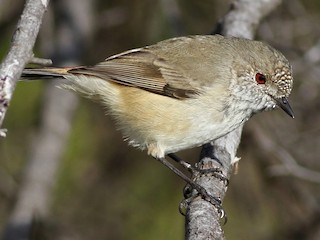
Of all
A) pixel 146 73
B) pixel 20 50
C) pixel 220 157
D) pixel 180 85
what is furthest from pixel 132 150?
pixel 20 50

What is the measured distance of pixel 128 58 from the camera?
432 centimetres

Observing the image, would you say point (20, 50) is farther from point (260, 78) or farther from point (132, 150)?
point (132, 150)

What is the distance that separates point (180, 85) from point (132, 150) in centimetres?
191

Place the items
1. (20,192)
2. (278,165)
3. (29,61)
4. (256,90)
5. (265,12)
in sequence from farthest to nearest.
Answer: (278,165), (20,192), (265,12), (256,90), (29,61)

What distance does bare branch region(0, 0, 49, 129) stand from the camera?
7.82ft

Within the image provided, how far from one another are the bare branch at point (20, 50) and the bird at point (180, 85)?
1.35 meters

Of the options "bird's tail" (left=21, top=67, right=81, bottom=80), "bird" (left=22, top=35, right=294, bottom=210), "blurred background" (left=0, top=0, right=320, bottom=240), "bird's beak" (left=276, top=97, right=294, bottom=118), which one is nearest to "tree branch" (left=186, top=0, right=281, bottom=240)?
"bird" (left=22, top=35, right=294, bottom=210)

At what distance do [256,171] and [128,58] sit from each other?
6.25 feet

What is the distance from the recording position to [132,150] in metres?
5.96

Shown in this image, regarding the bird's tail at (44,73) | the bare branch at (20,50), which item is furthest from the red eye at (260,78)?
the bare branch at (20,50)

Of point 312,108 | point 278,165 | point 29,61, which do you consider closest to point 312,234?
point 278,165

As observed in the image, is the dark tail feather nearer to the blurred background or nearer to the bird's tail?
the bird's tail

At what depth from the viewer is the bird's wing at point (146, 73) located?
4.17m

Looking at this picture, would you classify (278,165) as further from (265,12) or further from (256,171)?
(265,12)
